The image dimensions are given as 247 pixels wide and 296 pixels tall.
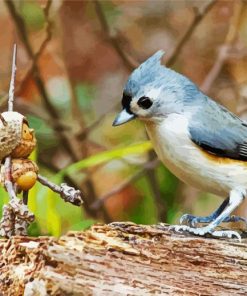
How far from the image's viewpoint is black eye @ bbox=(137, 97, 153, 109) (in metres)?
1.17

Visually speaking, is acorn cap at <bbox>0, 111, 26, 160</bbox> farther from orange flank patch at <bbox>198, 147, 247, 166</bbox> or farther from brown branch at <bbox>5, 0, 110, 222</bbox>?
brown branch at <bbox>5, 0, 110, 222</bbox>

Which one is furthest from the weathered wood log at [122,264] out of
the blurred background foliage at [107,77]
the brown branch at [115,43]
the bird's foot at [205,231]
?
the brown branch at [115,43]

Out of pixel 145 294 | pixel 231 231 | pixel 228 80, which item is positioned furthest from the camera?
pixel 228 80

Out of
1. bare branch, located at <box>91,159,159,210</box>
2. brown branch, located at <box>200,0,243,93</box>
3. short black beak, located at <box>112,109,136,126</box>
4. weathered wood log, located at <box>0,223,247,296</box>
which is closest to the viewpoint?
weathered wood log, located at <box>0,223,247,296</box>

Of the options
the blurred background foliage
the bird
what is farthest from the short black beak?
the blurred background foliage

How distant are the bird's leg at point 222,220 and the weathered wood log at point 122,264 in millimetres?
23

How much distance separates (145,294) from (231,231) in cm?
22

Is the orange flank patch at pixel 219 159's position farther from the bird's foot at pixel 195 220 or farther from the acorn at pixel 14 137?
the acorn at pixel 14 137

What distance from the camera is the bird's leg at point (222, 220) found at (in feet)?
3.69

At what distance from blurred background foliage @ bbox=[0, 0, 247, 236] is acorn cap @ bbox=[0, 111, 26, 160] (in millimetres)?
995

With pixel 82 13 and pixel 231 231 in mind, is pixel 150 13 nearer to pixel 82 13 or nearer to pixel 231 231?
pixel 82 13

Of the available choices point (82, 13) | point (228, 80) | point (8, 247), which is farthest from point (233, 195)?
point (82, 13)

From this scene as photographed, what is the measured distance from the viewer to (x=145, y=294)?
987 millimetres

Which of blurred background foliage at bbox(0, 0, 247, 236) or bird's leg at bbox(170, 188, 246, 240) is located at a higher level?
blurred background foliage at bbox(0, 0, 247, 236)
